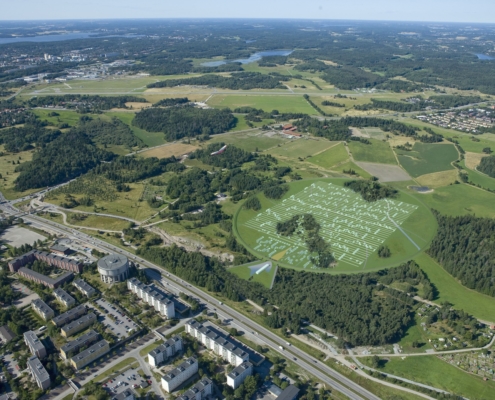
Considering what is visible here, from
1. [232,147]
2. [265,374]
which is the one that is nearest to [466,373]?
[265,374]

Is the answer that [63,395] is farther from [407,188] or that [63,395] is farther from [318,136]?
[318,136]

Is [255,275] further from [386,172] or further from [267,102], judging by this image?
[267,102]

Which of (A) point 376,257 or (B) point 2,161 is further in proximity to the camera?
(B) point 2,161

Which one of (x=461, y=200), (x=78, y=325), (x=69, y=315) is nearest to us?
(x=78, y=325)

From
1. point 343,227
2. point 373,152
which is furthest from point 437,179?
point 343,227

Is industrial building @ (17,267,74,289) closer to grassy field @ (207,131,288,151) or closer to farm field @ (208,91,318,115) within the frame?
grassy field @ (207,131,288,151)

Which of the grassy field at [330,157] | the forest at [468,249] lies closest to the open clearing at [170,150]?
the grassy field at [330,157]
